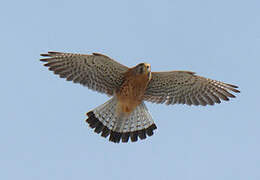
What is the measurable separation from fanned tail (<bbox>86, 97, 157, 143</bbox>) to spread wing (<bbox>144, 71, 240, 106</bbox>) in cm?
51

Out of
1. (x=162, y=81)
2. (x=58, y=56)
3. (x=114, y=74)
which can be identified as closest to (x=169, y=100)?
(x=162, y=81)

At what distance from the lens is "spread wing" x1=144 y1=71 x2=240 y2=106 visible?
14.5 m

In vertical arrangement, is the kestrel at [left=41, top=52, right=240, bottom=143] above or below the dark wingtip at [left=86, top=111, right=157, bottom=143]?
above

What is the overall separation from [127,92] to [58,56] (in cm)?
182

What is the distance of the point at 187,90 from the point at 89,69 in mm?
2551

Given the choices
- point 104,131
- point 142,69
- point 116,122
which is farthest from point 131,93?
point 104,131

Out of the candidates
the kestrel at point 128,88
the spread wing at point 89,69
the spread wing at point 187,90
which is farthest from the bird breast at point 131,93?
the spread wing at point 187,90

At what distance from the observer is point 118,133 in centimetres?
1488

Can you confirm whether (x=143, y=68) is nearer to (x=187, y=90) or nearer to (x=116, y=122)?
(x=187, y=90)

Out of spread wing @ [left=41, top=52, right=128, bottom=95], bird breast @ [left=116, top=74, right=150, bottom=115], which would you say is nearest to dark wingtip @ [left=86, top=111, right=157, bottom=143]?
bird breast @ [left=116, top=74, right=150, bottom=115]

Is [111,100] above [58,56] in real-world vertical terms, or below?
below

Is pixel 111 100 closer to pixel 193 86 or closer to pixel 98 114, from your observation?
pixel 98 114

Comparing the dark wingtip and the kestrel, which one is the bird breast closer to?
the kestrel

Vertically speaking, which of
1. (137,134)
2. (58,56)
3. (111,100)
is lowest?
(137,134)
